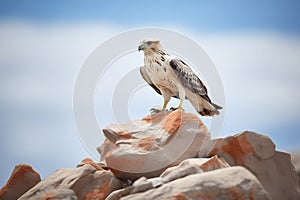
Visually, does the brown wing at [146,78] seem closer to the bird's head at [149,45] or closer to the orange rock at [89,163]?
the bird's head at [149,45]

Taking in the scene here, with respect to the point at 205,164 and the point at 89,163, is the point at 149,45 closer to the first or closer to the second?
the point at 89,163

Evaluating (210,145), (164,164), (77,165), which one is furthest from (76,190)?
(210,145)

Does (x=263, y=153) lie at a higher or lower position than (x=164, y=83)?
lower

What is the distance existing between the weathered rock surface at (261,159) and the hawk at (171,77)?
1.21 metres

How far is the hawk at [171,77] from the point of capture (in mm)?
10102

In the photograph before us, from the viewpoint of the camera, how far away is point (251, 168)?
9.42 meters

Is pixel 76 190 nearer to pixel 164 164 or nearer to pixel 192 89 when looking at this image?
pixel 164 164

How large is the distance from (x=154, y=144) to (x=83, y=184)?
1532 millimetres

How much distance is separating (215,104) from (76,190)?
352cm

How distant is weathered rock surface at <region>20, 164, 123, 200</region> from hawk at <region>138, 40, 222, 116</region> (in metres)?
1.93

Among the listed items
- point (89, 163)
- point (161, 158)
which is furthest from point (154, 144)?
point (89, 163)

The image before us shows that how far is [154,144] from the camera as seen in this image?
9375 millimetres

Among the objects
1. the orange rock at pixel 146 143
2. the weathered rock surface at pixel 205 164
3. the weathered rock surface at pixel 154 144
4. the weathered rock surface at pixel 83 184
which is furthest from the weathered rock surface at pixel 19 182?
the weathered rock surface at pixel 205 164

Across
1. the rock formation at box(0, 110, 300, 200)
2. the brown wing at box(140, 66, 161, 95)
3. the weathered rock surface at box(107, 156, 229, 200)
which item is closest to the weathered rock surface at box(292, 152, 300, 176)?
the rock formation at box(0, 110, 300, 200)
